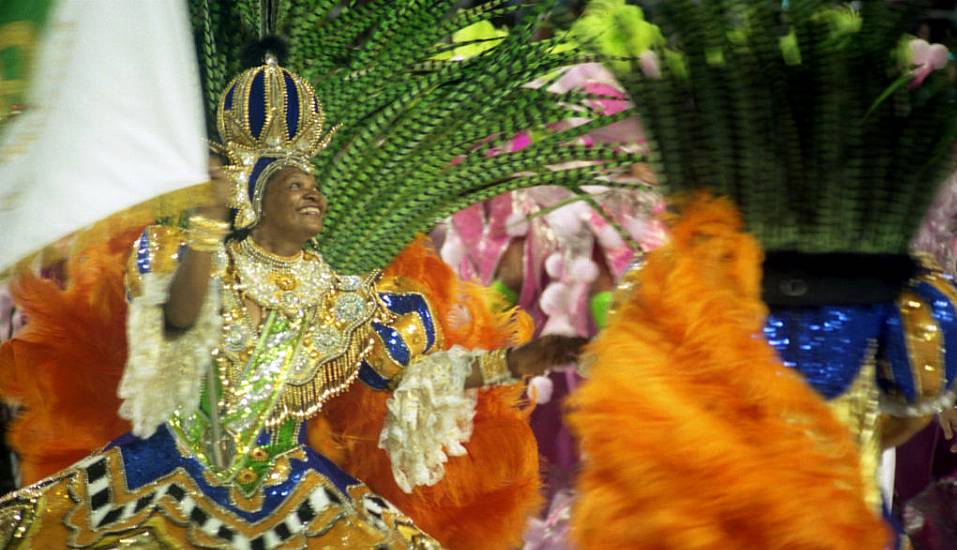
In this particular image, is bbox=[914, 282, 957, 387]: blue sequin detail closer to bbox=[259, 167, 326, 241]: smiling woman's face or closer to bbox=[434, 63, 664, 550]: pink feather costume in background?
bbox=[259, 167, 326, 241]: smiling woman's face

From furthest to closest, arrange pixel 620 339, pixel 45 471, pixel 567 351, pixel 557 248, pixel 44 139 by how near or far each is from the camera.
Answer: pixel 557 248 < pixel 45 471 < pixel 567 351 < pixel 620 339 < pixel 44 139

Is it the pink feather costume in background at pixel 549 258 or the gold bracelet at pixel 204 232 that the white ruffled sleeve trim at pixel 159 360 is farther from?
the pink feather costume in background at pixel 549 258

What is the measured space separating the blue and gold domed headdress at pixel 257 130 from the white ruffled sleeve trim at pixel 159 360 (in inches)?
12.2

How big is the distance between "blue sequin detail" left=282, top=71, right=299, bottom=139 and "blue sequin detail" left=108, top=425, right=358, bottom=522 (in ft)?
2.89

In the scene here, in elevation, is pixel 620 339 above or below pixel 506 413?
above

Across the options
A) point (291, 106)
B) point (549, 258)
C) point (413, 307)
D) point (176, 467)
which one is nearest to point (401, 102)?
point (291, 106)

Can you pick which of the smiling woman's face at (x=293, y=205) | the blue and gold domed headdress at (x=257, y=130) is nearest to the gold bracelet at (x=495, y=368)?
the smiling woman's face at (x=293, y=205)

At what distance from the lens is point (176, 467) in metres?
3.34

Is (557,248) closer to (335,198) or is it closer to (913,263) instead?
(335,198)

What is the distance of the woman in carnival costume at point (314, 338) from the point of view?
328 cm

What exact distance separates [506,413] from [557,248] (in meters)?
1.64

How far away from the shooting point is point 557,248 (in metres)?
5.43

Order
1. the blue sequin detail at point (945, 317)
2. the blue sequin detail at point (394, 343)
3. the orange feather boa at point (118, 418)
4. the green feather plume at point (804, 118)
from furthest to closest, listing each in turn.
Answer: the orange feather boa at point (118, 418), the blue sequin detail at point (394, 343), the blue sequin detail at point (945, 317), the green feather plume at point (804, 118)

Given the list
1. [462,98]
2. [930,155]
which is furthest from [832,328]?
[462,98]
